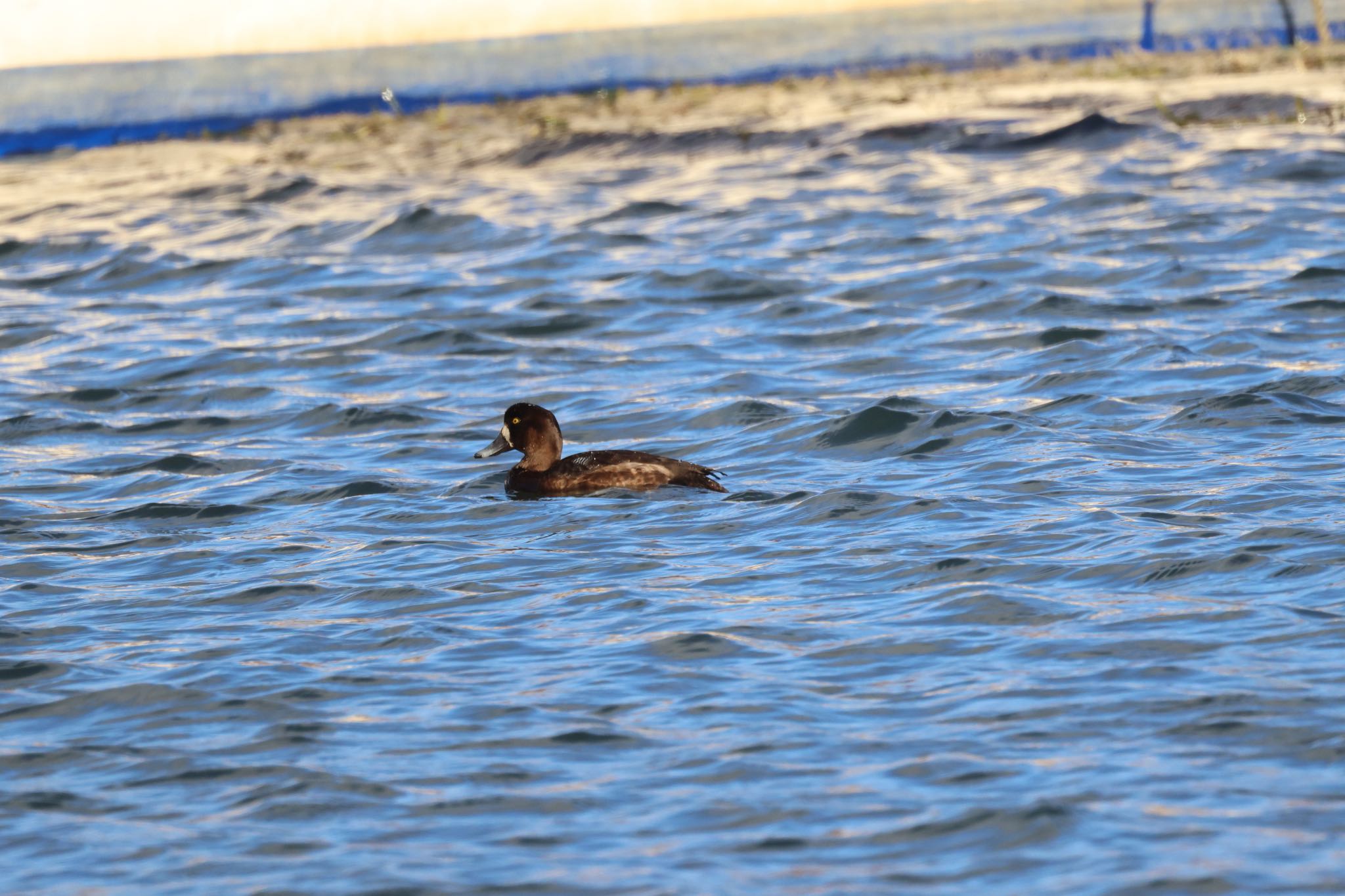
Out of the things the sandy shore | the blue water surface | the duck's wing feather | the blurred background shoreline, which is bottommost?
the blue water surface

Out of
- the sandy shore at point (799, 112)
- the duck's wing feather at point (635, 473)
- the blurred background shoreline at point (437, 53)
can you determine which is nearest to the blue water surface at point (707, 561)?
the duck's wing feather at point (635, 473)

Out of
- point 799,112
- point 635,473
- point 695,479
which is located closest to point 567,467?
point 635,473

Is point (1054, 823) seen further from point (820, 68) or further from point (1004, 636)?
point (820, 68)

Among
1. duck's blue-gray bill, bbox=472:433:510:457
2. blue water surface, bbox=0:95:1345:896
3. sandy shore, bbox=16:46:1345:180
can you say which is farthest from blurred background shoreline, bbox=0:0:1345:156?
duck's blue-gray bill, bbox=472:433:510:457

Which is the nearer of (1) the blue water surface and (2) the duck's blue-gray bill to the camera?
(1) the blue water surface

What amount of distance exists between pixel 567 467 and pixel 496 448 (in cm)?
78

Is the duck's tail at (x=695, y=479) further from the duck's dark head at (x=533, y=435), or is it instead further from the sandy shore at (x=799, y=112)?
the sandy shore at (x=799, y=112)

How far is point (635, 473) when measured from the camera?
10625 millimetres

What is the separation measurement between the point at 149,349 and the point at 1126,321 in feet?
25.0

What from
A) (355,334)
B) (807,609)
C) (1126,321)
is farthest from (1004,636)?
(355,334)

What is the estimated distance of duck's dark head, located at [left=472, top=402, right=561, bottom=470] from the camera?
36.8 feet

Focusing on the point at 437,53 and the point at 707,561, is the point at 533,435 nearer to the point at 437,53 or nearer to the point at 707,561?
the point at 707,561

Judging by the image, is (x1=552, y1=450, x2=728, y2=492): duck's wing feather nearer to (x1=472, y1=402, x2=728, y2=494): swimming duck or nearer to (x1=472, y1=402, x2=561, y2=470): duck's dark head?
(x1=472, y1=402, x2=728, y2=494): swimming duck

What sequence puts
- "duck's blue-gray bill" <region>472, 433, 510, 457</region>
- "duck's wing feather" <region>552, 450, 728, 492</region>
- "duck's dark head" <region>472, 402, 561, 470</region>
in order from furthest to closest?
1. "duck's blue-gray bill" <region>472, 433, 510, 457</region>
2. "duck's dark head" <region>472, 402, 561, 470</region>
3. "duck's wing feather" <region>552, 450, 728, 492</region>
